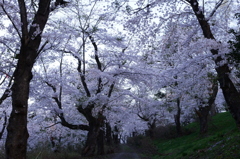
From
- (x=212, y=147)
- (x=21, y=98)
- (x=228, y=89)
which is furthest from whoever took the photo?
(x=212, y=147)

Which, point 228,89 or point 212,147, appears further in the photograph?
point 212,147

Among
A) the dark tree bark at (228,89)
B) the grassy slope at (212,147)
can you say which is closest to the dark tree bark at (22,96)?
the grassy slope at (212,147)

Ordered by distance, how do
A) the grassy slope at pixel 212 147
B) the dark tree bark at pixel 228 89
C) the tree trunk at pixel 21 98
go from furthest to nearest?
the dark tree bark at pixel 228 89
the grassy slope at pixel 212 147
the tree trunk at pixel 21 98

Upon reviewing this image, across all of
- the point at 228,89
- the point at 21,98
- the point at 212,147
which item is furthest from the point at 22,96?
the point at 212,147

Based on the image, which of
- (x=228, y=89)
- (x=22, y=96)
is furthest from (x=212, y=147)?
(x=22, y=96)

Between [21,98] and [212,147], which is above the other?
[21,98]

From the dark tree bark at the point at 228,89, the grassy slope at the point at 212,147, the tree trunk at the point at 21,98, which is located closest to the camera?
the tree trunk at the point at 21,98

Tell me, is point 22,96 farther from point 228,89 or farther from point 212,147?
point 212,147

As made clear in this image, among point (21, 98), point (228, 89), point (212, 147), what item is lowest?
point (212, 147)

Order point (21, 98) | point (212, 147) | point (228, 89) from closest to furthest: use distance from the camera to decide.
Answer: point (21, 98) → point (228, 89) → point (212, 147)

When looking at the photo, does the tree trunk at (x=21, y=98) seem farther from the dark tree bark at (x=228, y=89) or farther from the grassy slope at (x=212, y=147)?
the dark tree bark at (x=228, y=89)

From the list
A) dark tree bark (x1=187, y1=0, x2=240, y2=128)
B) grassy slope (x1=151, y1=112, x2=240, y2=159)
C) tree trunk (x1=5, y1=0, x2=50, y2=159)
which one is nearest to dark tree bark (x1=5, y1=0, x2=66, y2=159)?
tree trunk (x1=5, y1=0, x2=50, y2=159)

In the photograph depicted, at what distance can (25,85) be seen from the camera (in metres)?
5.48

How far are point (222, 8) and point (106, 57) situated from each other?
29.3 feet
